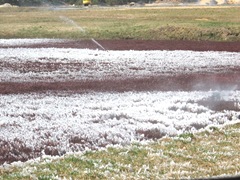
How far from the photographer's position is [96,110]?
1880 cm

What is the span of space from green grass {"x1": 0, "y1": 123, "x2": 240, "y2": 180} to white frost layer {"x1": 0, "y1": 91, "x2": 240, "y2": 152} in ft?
4.50

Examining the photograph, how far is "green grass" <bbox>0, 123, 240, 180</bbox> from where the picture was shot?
10.8 metres

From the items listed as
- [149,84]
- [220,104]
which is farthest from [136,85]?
[220,104]

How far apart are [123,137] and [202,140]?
240 cm

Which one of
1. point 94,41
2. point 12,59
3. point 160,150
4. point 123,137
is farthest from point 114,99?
point 94,41

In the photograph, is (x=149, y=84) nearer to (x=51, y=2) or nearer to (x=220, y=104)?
(x=220, y=104)

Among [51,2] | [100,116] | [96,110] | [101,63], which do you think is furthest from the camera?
[51,2]

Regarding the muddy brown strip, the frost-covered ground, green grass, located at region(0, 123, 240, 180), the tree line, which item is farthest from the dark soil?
the tree line

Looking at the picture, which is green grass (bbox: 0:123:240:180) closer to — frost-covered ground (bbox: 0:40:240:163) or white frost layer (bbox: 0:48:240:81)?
frost-covered ground (bbox: 0:40:240:163)

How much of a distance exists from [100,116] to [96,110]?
3.24 ft

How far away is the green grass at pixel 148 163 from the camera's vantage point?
10.8 metres

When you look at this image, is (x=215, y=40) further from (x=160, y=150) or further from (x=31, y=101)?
(x=160, y=150)

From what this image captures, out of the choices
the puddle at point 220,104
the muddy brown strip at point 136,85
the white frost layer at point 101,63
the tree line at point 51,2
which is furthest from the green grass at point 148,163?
the tree line at point 51,2

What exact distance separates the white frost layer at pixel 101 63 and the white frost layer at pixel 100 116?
6.29m
